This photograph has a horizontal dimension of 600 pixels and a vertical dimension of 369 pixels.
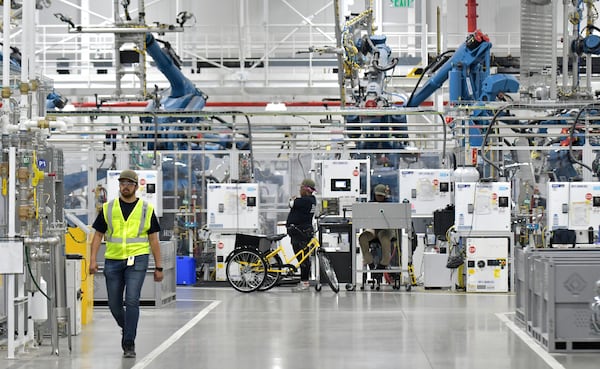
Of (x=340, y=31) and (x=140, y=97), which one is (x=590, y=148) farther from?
(x=140, y=97)

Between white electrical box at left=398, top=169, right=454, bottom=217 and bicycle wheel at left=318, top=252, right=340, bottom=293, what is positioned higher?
white electrical box at left=398, top=169, right=454, bottom=217

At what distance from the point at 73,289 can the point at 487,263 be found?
7.70 meters

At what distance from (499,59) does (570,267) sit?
17836mm

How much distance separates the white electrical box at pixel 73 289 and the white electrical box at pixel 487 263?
24.0ft

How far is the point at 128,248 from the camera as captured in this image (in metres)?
9.74

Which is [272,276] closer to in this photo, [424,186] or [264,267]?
[264,267]

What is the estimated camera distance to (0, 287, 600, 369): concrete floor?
9500 millimetres

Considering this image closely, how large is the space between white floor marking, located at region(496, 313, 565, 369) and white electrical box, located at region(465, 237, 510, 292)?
3268 mm

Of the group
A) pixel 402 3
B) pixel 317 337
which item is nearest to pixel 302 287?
pixel 317 337

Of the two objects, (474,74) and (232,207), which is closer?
(232,207)

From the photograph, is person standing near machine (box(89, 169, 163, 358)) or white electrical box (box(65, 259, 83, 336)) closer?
person standing near machine (box(89, 169, 163, 358))

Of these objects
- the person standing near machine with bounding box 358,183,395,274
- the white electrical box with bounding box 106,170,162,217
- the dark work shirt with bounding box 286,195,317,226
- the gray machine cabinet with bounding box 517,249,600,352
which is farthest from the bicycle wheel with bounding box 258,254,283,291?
the gray machine cabinet with bounding box 517,249,600,352

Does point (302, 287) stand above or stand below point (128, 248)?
below

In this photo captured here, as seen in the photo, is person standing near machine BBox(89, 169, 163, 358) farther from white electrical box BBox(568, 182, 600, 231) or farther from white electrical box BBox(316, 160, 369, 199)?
white electrical box BBox(568, 182, 600, 231)
